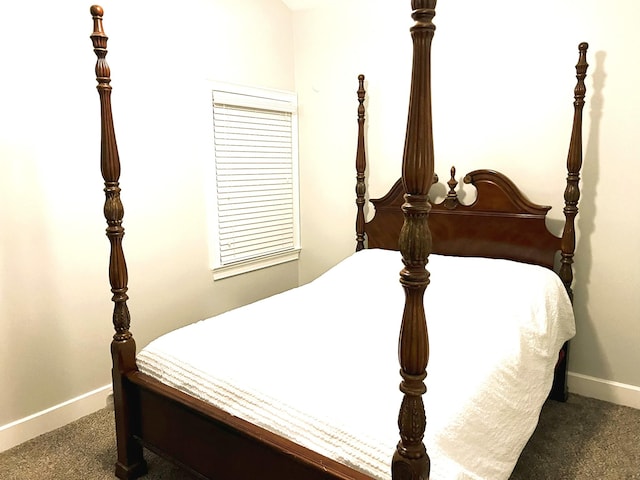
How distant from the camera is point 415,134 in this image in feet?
3.42

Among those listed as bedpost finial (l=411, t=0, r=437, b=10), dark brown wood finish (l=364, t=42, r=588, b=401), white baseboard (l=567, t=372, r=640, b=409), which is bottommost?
white baseboard (l=567, t=372, r=640, b=409)

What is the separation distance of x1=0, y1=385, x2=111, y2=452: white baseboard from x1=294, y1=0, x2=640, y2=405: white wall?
2133 mm

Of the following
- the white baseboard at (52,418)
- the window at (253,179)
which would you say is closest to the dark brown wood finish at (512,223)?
the window at (253,179)

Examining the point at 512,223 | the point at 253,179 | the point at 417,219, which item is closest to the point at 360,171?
the point at 253,179

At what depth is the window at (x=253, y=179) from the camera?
3.09 meters

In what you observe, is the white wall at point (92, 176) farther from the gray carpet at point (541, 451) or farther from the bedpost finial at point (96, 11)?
the bedpost finial at point (96, 11)

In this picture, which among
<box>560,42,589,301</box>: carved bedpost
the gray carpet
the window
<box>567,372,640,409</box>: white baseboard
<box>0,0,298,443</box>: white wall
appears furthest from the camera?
the window

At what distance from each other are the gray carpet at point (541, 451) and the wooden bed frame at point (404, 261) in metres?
0.18

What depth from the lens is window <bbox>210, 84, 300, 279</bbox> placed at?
309 centimetres

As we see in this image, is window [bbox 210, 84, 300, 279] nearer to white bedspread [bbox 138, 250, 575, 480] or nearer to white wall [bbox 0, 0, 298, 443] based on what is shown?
white wall [bbox 0, 0, 298, 443]

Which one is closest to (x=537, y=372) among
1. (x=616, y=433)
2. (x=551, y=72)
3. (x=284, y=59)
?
(x=616, y=433)

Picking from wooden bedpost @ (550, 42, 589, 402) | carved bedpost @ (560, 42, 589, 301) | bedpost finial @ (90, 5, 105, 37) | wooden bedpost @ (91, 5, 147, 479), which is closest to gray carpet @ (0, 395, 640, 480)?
wooden bedpost @ (91, 5, 147, 479)

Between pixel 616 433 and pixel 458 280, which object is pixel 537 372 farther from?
pixel 616 433

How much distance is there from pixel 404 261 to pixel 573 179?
6.08 feet
